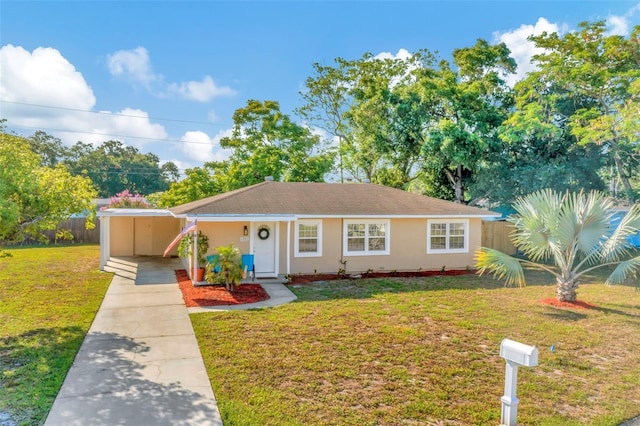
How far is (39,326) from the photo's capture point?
826 cm

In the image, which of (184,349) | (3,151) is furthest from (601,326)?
(3,151)

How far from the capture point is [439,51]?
27953mm

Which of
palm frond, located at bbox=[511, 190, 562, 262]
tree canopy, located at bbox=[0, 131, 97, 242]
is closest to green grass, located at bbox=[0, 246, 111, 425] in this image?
tree canopy, located at bbox=[0, 131, 97, 242]

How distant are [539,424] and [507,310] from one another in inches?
227

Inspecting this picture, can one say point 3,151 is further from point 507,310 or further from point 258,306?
point 507,310

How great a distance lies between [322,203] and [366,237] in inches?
83.3

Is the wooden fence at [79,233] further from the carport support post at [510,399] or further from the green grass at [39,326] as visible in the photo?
the carport support post at [510,399]

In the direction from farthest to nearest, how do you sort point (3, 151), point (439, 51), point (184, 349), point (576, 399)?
point (439, 51)
point (3, 151)
point (184, 349)
point (576, 399)

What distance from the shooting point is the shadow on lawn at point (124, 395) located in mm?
4781

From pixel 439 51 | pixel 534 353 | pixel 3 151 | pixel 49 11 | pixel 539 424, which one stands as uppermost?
pixel 439 51

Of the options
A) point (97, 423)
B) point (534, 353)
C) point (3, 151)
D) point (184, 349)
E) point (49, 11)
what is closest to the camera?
point (534, 353)

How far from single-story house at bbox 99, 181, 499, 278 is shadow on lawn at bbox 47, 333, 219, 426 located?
648 centimetres

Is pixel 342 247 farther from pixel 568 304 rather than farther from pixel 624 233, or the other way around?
pixel 624 233

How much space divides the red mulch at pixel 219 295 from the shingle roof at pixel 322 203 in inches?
91.9
